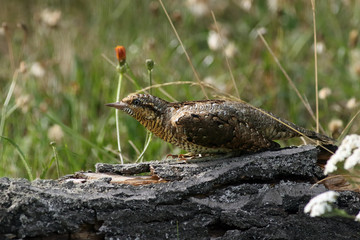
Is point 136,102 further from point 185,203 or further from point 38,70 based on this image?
point 38,70

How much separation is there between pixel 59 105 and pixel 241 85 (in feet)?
6.68

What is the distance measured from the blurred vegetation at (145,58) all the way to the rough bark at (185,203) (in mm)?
1333

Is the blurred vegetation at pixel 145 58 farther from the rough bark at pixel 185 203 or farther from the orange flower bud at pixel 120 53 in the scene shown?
the rough bark at pixel 185 203

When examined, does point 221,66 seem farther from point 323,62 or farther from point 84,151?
point 84,151

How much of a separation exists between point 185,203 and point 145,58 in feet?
10.9

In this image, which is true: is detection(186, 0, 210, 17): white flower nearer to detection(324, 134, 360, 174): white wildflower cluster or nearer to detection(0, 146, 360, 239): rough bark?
detection(0, 146, 360, 239): rough bark

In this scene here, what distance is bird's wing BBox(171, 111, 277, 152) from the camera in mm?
2830

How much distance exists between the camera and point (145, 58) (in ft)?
18.6

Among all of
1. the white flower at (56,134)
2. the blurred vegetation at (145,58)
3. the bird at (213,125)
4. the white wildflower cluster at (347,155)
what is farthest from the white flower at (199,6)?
the white wildflower cluster at (347,155)

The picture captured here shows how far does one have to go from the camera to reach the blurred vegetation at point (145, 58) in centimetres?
471

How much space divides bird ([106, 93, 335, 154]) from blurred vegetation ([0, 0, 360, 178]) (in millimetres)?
965

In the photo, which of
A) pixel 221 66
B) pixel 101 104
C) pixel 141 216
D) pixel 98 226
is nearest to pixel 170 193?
pixel 141 216

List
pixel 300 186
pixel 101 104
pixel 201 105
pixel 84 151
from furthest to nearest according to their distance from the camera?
pixel 101 104 < pixel 84 151 < pixel 201 105 < pixel 300 186

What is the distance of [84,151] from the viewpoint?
431cm
